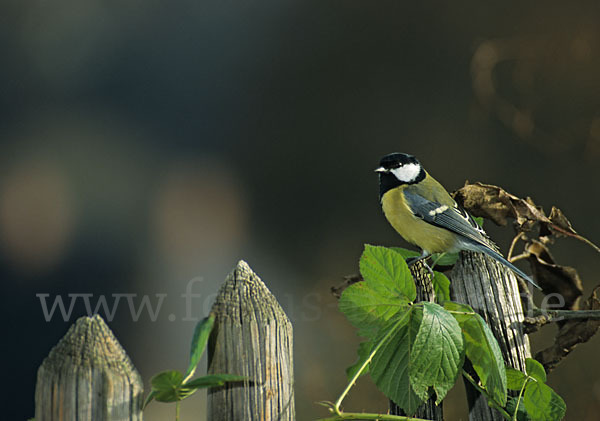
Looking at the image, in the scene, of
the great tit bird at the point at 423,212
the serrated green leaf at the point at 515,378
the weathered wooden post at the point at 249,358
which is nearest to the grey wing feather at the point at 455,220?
the great tit bird at the point at 423,212

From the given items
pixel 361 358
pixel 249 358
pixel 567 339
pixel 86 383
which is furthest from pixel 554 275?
pixel 86 383

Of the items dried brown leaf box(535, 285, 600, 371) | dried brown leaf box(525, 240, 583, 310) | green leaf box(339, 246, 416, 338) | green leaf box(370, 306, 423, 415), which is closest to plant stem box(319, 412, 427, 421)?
green leaf box(370, 306, 423, 415)

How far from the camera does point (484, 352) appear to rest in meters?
0.88

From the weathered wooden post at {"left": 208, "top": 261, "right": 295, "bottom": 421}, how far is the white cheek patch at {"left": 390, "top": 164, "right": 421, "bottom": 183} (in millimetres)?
556

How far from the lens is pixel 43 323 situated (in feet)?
6.34

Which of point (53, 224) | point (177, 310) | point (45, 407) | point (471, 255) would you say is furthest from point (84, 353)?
point (53, 224)

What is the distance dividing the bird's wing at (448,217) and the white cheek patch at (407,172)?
3cm

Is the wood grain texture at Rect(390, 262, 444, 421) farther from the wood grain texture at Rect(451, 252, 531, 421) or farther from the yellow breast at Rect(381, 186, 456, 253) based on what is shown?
the yellow breast at Rect(381, 186, 456, 253)

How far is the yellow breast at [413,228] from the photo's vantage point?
1161 millimetres

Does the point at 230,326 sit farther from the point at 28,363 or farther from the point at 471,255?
the point at 28,363

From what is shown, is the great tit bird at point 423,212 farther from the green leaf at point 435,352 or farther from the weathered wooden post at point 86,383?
the weathered wooden post at point 86,383

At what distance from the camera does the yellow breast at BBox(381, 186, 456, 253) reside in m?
1.16

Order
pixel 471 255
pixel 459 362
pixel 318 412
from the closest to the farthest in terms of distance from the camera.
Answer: pixel 459 362 < pixel 471 255 < pixel 318 412

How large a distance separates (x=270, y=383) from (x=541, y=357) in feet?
1.77
